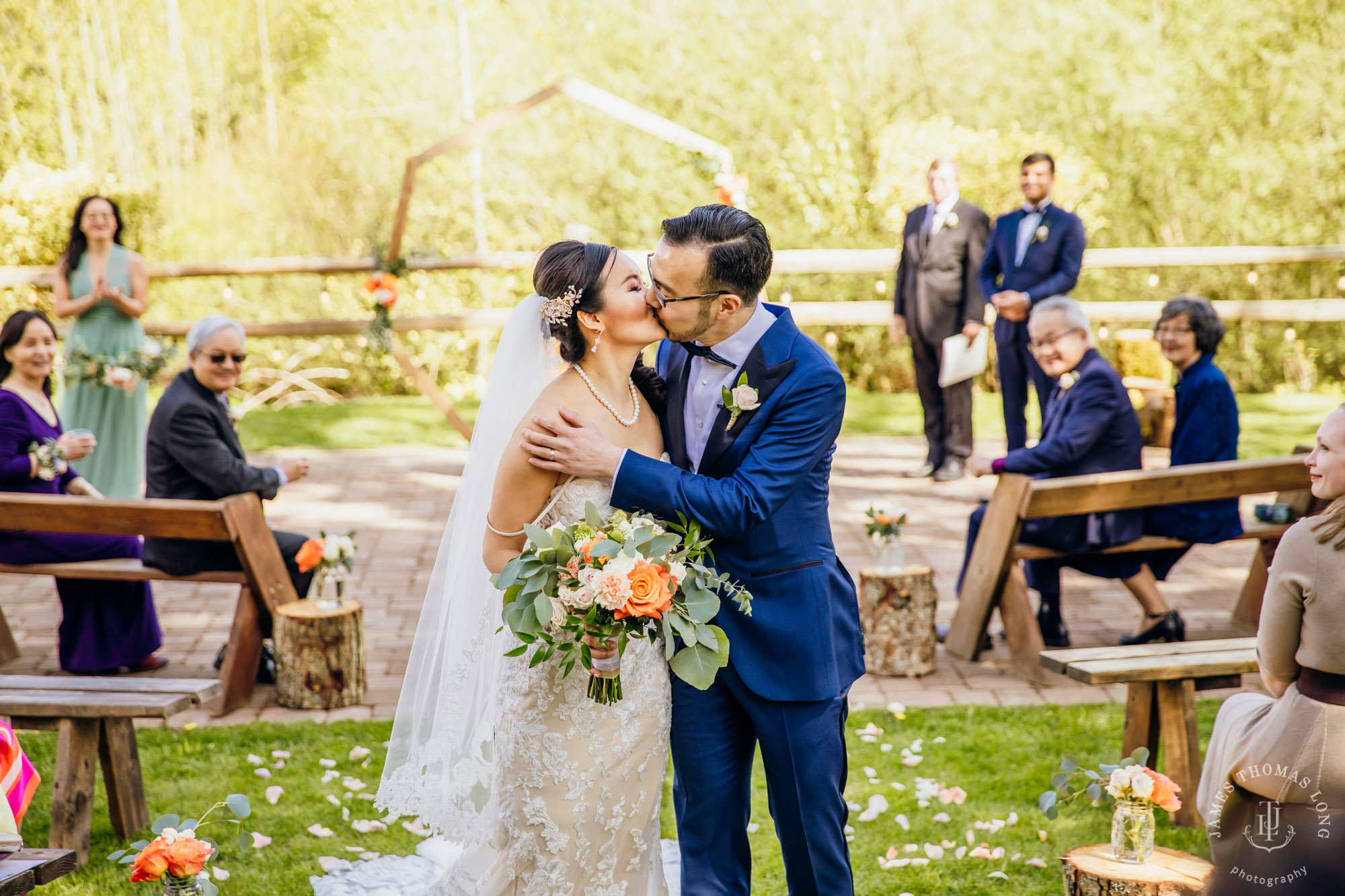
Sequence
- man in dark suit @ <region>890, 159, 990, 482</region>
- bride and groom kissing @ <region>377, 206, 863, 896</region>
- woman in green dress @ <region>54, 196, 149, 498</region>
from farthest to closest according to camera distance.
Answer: man in dark suit @ <region>890, 159, 990, 482</region> < woman in green dress @ <region>54, 196, 149, 498</region> < bride and groom kissing @ <region>377, 206, 863, 896</region>

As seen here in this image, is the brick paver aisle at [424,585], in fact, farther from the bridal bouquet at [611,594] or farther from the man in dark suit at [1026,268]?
the bridal bouquet at [611,594]

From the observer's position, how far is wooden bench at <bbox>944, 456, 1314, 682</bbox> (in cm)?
509

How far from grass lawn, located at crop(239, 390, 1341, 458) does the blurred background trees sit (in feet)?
5.89

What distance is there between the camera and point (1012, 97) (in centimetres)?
1572

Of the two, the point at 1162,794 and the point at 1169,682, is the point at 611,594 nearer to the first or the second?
the point at 1162,794

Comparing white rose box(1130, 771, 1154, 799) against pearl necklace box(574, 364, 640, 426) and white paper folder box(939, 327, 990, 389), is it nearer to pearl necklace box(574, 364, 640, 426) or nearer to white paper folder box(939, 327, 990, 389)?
pearl necklace box(574, 364, 640, 426)

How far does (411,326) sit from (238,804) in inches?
301

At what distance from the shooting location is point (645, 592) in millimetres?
2367

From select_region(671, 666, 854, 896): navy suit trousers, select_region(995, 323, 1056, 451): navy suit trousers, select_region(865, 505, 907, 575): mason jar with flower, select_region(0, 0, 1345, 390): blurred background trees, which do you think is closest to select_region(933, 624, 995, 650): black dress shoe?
select_region(865, 505, 907, 575): mason jar with flower

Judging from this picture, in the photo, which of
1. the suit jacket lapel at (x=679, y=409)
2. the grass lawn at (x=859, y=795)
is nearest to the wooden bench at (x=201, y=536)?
the grass lawn at (x=859, y=795)

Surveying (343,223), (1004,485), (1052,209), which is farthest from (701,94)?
(1004,485)

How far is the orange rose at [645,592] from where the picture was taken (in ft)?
7.77

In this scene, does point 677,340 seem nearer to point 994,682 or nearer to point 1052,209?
point 994,682

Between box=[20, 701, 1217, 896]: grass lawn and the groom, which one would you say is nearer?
the groom
